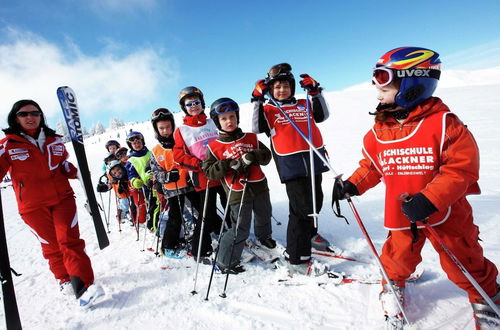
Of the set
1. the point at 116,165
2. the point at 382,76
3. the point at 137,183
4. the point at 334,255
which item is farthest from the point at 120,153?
the point at 382,76

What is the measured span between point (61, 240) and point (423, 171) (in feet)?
13.7

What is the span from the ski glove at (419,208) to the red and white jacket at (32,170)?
Answer: 404 centimetres

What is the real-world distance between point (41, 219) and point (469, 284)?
184 inches

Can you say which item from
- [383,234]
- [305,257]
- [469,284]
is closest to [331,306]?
[305,257]

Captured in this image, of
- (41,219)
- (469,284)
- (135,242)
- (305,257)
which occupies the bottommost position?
(135,242)

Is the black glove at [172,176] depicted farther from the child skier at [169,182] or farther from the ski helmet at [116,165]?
the ski helmet at [116,165]

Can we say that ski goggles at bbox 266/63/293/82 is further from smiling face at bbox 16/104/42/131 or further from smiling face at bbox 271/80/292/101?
smiling face at bbox 16/104/42/131

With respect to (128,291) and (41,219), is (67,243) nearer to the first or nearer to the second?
(41,219)

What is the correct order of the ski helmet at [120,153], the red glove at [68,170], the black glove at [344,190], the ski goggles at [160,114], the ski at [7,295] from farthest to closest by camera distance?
the ski helmet at [120,153]
the ski goggles at [160,114]
the red glove at [68,170]
the ski at [7,295]
the black glove at [344,190]

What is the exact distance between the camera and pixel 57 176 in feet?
10.9

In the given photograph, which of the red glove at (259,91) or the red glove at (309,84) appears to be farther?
the red glove at (309,84)

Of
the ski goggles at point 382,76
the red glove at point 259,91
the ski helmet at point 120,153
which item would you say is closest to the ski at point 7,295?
the red glove at point 259,91

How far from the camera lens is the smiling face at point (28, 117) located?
305 cm

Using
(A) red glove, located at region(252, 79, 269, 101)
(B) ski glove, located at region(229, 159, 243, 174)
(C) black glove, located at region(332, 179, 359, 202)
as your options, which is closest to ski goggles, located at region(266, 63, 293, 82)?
(A) red glove, located at region(252, 79, 269, 101)
